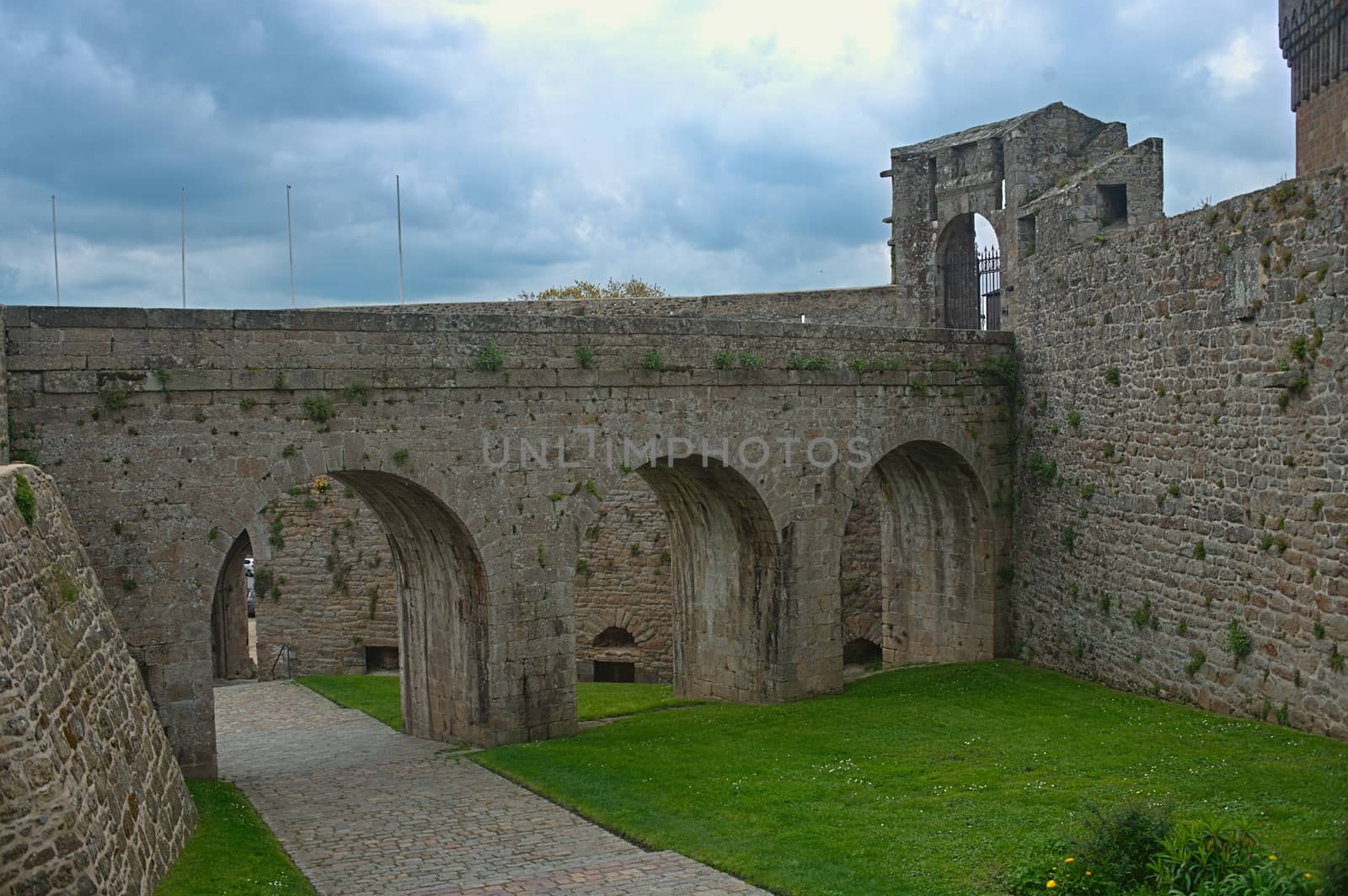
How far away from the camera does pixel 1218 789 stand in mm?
11688

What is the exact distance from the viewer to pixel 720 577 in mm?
18609

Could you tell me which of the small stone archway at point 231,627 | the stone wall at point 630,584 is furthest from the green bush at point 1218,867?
the small stone archway at point 231,627

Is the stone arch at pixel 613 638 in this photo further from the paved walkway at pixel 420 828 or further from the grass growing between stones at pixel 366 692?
the paved walkway at pixel 420 828

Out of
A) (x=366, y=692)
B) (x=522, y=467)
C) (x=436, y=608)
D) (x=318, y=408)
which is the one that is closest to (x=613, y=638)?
(x=366, y=692)

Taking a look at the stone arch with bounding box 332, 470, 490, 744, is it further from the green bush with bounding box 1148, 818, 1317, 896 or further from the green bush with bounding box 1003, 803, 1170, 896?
the green bush with bounding box 1148, 818, 1317, 896

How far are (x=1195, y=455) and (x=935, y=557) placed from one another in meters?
5.78

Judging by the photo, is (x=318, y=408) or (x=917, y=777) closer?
(x=917, y=777)

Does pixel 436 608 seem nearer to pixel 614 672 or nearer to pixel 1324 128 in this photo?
pixel 614 672

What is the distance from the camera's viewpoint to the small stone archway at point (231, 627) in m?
24.6

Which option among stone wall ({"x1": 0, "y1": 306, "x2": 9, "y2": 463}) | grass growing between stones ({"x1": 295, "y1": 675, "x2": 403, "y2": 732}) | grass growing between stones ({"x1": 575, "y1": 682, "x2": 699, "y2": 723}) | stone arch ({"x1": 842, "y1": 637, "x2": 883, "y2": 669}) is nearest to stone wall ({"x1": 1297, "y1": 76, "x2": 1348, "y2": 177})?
stone arch ({"x1": 842, "y1": 637, "x2": 883, "y2": 669})

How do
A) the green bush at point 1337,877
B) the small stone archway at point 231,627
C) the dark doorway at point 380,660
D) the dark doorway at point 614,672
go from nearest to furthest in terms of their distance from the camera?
the green bush at point 1337,877 → the dark doorway at point 614,672 → the dark doorway at point 380,660 → the small stone archway at point 231,627

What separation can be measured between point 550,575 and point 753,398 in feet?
12.0

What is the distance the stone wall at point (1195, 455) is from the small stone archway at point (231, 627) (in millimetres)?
14573

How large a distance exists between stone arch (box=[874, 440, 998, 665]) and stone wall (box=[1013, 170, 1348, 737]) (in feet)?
1.92
